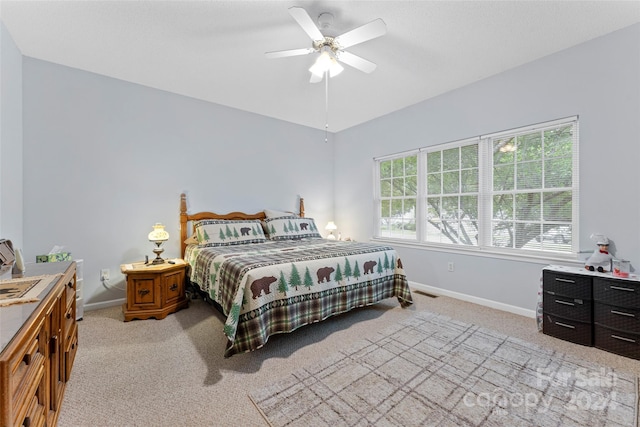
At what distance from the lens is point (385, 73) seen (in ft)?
9.66

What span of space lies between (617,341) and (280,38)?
11.9 ft

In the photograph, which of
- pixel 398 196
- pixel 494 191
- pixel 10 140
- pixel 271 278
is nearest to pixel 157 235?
pixel 10 140

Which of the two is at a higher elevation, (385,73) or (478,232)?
(385,73)

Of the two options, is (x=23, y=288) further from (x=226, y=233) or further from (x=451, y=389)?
(x=451, y=389)

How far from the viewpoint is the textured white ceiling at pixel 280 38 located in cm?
201

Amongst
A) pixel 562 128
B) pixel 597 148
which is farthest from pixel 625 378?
pixel 562 128

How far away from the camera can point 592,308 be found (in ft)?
7.16

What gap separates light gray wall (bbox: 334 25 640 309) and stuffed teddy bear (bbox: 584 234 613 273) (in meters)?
0.10

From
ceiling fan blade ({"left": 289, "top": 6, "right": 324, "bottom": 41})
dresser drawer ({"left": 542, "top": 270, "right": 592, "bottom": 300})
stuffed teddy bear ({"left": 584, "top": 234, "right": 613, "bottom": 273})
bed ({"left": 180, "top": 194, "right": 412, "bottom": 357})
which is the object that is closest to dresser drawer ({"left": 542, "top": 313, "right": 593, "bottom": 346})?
dresser drawer ({"left": 542, "top": 270, "right": 592, "bottom": 300})

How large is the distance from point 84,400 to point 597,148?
14.0 feet

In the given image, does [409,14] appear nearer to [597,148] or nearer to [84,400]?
[597,148]

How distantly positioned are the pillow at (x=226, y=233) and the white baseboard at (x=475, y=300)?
2280 mm

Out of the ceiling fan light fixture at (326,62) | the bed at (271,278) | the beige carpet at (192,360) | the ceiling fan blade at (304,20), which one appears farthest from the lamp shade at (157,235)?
the ceiling fan blade at (304,20)

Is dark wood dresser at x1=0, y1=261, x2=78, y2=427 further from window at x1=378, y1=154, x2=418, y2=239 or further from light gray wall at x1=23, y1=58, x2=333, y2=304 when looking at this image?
window at x1=378, y1=154, x2=418, y2=239
